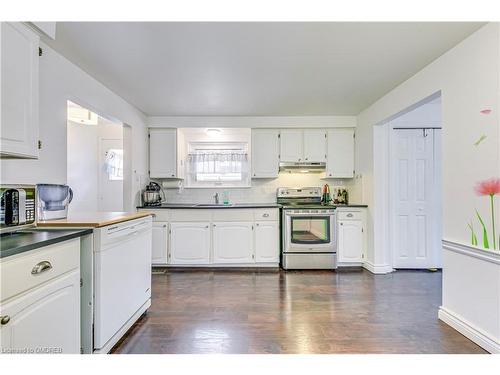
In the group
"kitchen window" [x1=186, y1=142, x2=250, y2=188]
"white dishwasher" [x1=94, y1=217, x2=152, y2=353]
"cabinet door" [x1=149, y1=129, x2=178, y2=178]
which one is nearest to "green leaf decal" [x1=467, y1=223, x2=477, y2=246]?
"white dishwasher" [x1=94, y1=217, x2=152, y2=353]

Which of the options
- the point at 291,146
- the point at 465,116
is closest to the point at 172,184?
the point at 291,146

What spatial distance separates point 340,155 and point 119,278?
11.6 ft

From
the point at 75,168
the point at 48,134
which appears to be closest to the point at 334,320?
the point at 48,134

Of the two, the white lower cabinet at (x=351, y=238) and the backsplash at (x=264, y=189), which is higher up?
the backsplash at (x=264, y=189)

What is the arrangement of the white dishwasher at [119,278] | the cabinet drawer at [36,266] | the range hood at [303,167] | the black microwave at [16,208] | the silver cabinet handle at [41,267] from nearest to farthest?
1. the cabinet drawer at [36,266]
2. the silver cabinet handle at [41,267]
3. the black microwave at [16,208]
4. the white dishwasher at [119,278]
5. the range hood at [303,167]

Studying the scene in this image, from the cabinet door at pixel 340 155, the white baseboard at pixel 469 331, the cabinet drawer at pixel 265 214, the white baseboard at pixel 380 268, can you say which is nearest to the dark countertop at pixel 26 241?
the cabinet drawer at pixel 265 214

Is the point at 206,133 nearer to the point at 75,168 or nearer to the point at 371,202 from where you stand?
the point at 75,168

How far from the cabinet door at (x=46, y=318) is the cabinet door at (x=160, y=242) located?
229 cm

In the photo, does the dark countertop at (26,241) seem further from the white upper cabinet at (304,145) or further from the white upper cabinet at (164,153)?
the white upper cabinet at (304,145)

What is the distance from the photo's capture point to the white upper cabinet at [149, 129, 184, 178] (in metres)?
4.11

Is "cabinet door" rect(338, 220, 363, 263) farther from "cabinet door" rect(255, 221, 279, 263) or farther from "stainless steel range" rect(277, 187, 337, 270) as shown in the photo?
"cabinet door" rect(255, 221, 279, 263)

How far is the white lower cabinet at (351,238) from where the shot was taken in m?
3.85
